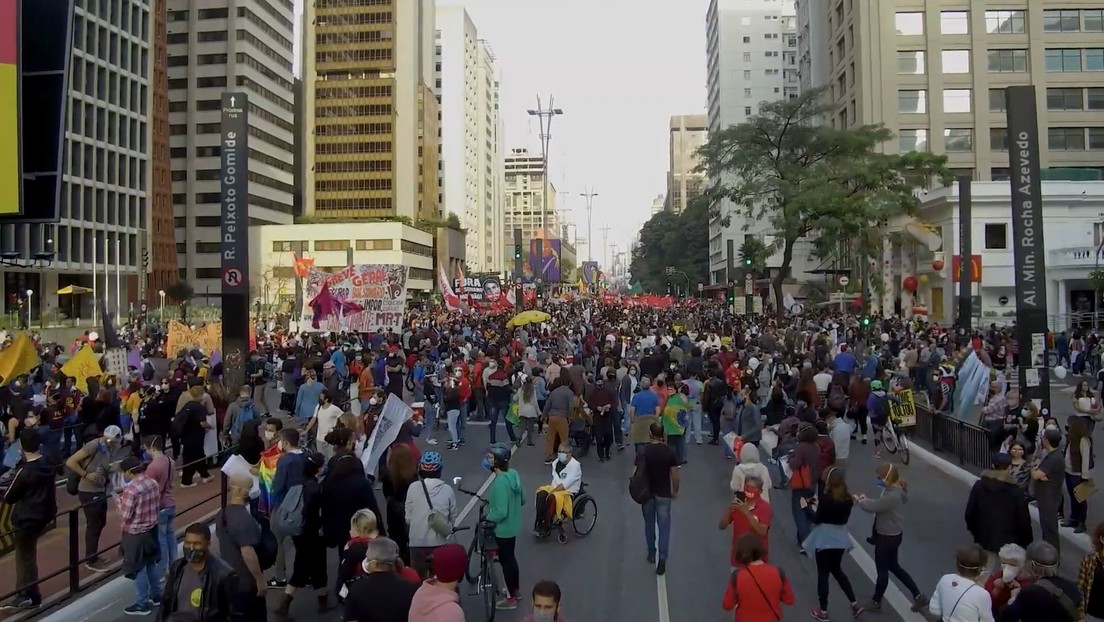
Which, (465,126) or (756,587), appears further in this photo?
(465,126)

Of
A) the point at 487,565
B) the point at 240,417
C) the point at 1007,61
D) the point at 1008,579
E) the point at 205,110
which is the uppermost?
the point at 205,110

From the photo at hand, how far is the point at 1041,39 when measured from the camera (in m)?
52.7

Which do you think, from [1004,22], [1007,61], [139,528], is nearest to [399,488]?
[139,528]

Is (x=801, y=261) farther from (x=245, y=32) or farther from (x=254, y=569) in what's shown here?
(x=254, y=569)

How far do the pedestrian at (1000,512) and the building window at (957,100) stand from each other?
172 ft

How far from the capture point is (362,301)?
22.0 meters

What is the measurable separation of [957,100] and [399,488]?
55.1m

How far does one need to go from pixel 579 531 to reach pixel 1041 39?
54.9 meters

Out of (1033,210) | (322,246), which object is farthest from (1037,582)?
(322,246)

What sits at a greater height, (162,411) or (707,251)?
(707,251)

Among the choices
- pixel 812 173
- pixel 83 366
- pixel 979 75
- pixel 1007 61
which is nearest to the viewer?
pixel 83 366

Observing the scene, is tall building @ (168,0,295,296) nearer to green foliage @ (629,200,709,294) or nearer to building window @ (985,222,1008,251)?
green foliage @ (629,200,709,294)

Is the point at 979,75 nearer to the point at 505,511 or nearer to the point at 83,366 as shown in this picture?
the point at 83,366

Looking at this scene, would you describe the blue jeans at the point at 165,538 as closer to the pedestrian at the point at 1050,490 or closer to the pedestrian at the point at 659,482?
the pedestrian at the point at 659,482
